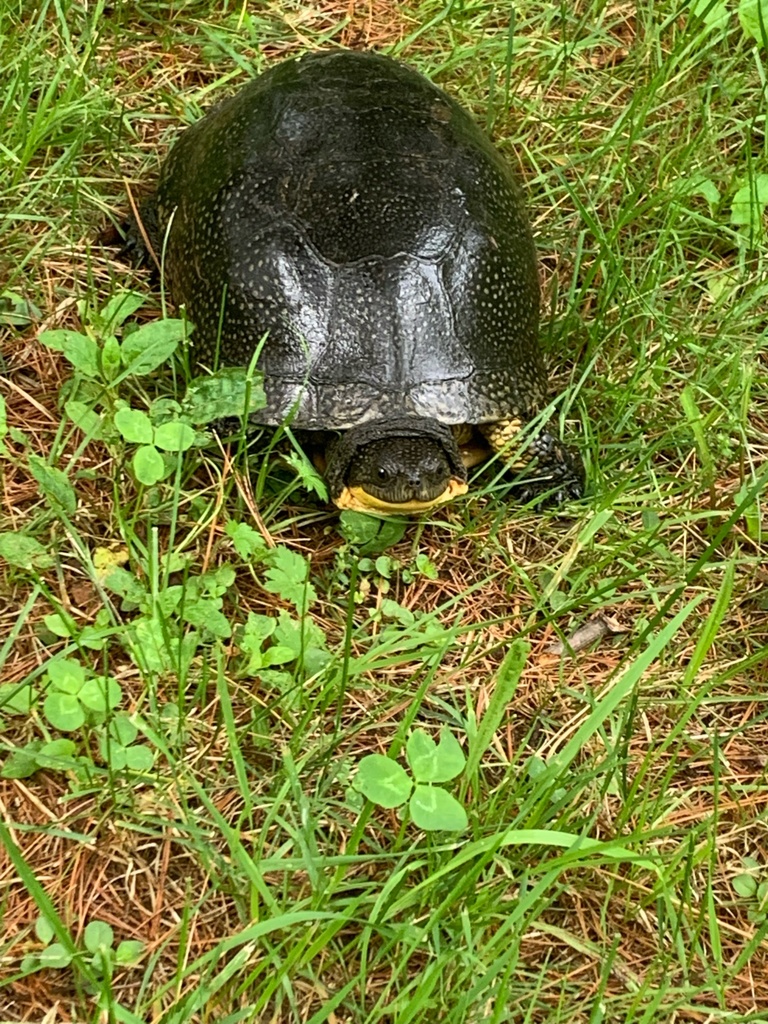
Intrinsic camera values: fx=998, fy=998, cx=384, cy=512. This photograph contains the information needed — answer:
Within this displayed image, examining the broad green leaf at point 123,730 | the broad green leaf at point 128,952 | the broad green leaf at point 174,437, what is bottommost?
the broad green leaf at point 128,952

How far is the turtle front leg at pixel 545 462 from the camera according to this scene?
2525 millimetres

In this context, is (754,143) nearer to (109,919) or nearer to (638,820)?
(638,820)

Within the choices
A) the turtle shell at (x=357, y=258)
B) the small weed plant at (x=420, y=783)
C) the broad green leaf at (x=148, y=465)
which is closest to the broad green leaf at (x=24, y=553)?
the broad green leaf at (x=148, y=465)

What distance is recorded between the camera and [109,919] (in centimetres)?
175

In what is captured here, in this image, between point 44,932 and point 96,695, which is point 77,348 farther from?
point 44,932

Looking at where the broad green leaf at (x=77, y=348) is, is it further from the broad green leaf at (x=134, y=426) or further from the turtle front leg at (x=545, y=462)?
the turtle front leg at (x=545, y=462)

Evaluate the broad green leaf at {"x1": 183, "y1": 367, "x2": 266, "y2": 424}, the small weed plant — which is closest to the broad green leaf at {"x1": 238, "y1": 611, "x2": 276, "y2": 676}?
the small weed plant

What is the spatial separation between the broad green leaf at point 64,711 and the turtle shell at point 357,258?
0.77 m

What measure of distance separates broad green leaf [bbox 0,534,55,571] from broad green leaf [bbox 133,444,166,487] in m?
0.26

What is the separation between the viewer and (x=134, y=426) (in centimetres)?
210

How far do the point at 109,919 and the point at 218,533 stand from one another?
84 centimetres

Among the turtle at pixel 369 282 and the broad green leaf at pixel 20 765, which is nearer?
the broad green leaf at pixel 20 765

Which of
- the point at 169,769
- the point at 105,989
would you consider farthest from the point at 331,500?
the point at 105,989

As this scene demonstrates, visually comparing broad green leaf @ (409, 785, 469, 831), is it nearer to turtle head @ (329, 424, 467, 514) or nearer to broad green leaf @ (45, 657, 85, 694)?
broad green leaf @ (45, 657, 85, 694)
